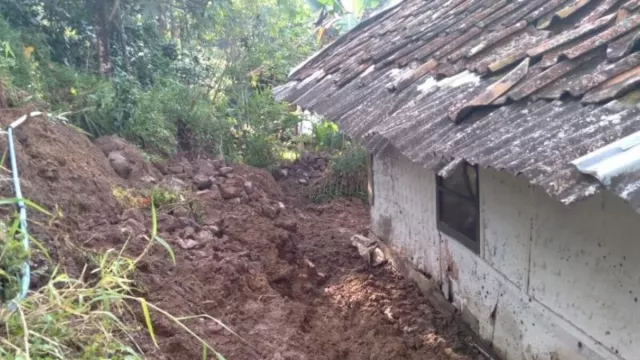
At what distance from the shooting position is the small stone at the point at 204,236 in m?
5.77

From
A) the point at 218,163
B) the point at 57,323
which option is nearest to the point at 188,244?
the point at 57,323

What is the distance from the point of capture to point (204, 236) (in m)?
5.85

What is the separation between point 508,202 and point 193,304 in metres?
2.59

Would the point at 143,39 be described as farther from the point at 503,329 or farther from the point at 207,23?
the point at 503,329

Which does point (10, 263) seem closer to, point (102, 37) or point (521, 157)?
point (521, 157)

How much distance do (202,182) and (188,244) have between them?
250 cm

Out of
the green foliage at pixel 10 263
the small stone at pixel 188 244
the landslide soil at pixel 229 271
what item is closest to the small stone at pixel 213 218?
the landslide soil at pixel 229 271

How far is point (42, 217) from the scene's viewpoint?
168 inches

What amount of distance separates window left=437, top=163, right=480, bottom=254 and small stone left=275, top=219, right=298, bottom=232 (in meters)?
2.66

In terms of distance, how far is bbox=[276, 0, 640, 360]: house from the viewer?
2.78 m

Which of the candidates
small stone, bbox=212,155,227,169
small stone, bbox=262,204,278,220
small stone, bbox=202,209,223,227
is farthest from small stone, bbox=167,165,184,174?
small stone, bbox=202,209,223,227

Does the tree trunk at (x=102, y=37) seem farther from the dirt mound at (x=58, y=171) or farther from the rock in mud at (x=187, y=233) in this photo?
the rock in mud at (x=187, y=233)

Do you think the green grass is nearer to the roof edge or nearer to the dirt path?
the dirt path

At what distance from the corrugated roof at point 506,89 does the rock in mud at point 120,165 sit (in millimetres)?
2361
